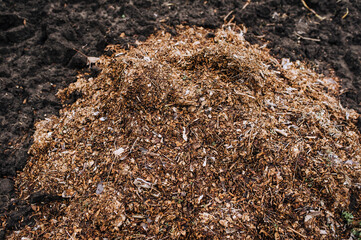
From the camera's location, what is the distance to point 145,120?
267 cm

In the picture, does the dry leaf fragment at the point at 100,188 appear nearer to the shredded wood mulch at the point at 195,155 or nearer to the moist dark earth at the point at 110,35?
the shredded wood mulch at the point at 195,155

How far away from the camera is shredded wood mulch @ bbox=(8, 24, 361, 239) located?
2.26 m

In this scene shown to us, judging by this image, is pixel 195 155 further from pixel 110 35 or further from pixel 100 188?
pixel 110 35

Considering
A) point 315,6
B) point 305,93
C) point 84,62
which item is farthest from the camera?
point 315,6

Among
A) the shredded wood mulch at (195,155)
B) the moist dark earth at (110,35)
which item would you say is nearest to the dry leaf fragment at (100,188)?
the shredded wood mulch at (195,155)

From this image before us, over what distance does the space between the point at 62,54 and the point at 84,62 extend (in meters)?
0.35


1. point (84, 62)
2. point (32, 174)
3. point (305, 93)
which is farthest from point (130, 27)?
point (305, 93)

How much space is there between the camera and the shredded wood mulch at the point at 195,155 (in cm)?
226

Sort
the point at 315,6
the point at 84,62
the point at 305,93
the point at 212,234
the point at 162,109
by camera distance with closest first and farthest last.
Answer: the point at 212,234 < the point at 162,109 < the point at 305,93 < the point at 84,62 < the point at 315,6

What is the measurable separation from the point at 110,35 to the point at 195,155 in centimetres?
231

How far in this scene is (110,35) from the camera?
11.7 feet

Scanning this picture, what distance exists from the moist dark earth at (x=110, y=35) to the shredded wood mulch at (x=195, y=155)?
0.96 ft

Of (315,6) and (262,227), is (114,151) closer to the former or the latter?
(262,227)

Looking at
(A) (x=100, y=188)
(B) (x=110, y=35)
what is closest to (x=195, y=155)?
(A) (x=100, y=188)
